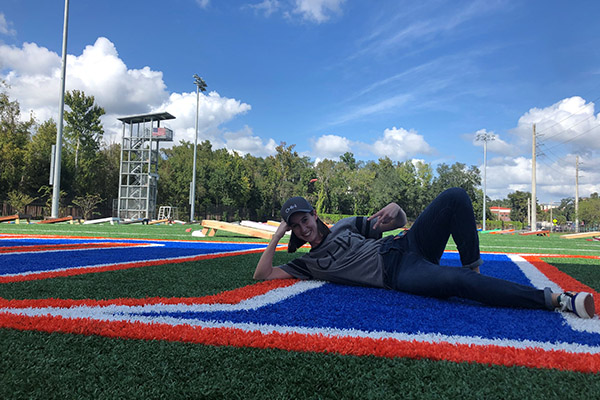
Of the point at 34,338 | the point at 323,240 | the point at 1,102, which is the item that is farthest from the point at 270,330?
the point at 1,102

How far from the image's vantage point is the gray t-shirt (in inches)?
124

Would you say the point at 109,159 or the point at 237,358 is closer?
the point at 237,358

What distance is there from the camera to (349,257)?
3.22 meters

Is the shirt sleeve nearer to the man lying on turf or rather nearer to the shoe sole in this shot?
the man lying on turf

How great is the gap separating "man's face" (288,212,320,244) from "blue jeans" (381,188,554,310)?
54cm

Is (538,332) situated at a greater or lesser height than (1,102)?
lesser

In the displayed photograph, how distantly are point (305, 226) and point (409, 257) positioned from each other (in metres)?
0.80

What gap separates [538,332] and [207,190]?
152 ft

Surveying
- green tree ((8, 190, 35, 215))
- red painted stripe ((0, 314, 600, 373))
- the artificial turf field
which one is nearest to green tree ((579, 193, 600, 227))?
green tree ((8, 190, 35, 215))

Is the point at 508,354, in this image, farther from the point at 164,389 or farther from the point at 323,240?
the point at 323,240

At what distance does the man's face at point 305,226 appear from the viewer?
119 inches

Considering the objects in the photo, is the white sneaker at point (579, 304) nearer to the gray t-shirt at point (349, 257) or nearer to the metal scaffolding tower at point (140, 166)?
the gray t-shirt at point (349, 257)

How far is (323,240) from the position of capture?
3.28 meters

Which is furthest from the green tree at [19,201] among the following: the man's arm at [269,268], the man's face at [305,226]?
the man's face at [305,226]
